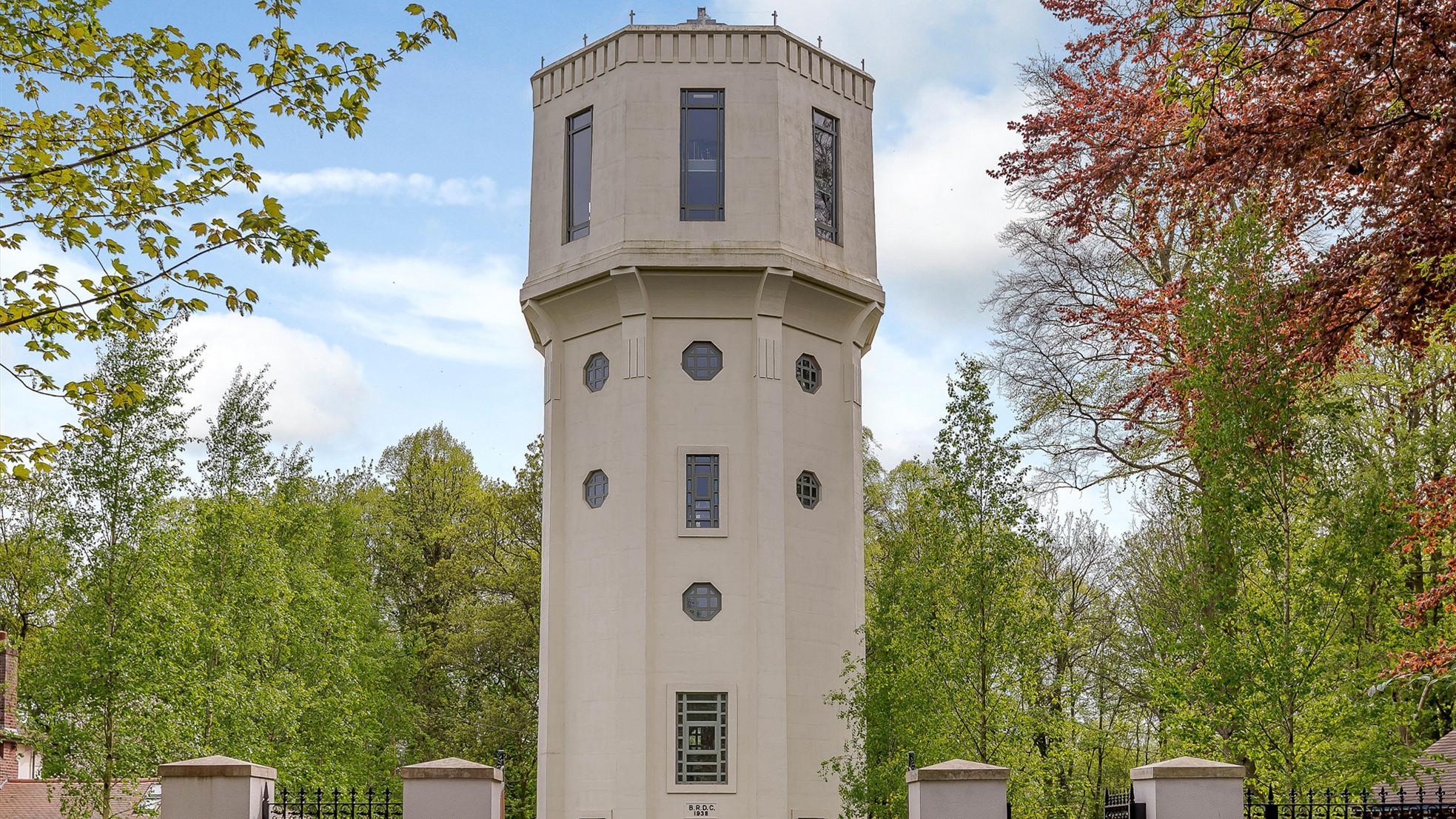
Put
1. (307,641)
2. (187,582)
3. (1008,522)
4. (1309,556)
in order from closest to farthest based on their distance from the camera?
(1309,556), (1008,522), (187,582), (307,641)

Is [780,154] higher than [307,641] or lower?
higher

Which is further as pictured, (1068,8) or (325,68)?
(1068,8)

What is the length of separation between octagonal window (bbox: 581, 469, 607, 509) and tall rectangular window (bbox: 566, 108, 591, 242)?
420cm

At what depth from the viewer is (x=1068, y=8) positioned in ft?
67.6

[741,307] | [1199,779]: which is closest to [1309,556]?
[1199,779]

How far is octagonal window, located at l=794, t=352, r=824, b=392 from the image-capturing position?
23891 millimetres

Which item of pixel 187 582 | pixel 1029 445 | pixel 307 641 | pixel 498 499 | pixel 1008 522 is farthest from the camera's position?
pixel 498 499

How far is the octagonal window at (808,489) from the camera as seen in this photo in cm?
2322

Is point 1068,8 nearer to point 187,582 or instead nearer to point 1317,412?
point 1317,412

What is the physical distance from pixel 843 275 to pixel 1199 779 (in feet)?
44.8

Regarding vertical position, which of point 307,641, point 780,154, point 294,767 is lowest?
point 294,767

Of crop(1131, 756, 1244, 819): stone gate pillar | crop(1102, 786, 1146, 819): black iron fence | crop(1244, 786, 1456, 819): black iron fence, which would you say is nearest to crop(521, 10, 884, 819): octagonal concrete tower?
crop(1102, 786, 1146, 819): black iron fence

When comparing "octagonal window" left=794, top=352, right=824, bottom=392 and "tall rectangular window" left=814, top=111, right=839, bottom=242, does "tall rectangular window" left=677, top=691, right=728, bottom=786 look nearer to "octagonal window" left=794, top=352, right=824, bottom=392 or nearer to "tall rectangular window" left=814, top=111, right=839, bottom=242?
"octagonal window" left=794, top=352, right=824, bottom=392

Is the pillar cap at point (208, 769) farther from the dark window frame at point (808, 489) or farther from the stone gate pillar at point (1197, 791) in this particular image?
the dark window frame at point (808, 489)
